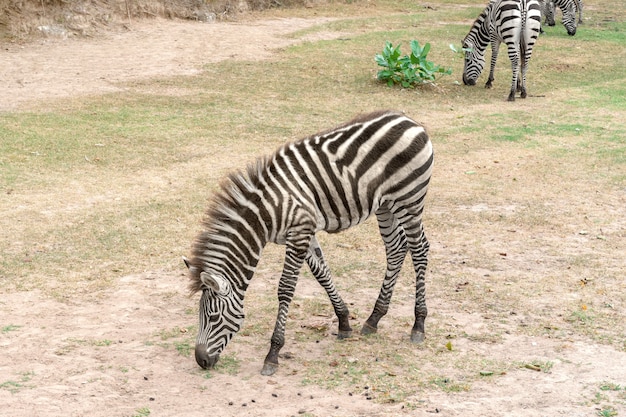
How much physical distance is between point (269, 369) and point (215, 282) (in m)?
0.84

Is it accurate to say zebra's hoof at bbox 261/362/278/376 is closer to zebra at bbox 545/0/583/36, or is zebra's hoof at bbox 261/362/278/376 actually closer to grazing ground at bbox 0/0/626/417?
grazing ground at bbox 0/0/626/417

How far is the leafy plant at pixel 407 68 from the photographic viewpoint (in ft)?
56.9

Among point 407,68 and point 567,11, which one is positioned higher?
point 567,11

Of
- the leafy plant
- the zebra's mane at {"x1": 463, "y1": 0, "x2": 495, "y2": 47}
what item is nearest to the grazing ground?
the leafy plant

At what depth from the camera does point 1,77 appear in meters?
16.8

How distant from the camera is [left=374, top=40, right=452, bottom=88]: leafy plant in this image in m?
17.3

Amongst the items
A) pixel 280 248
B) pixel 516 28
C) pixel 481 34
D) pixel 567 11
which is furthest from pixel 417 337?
pixel 567 11

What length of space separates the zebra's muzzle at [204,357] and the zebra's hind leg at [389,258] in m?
1.43

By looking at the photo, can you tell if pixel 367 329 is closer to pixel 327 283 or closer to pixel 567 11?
pixel 327 283

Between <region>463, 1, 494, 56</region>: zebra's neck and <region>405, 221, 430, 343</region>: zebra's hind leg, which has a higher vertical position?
<region>463, 1, 494, 56</region>: zebra's neck

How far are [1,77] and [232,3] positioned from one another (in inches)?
363

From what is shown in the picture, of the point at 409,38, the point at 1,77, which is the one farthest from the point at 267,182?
the point at 409,38

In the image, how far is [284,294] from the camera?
647cm

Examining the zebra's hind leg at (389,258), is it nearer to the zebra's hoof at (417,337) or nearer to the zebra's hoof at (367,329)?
the zebra's hoof at (367,329)
